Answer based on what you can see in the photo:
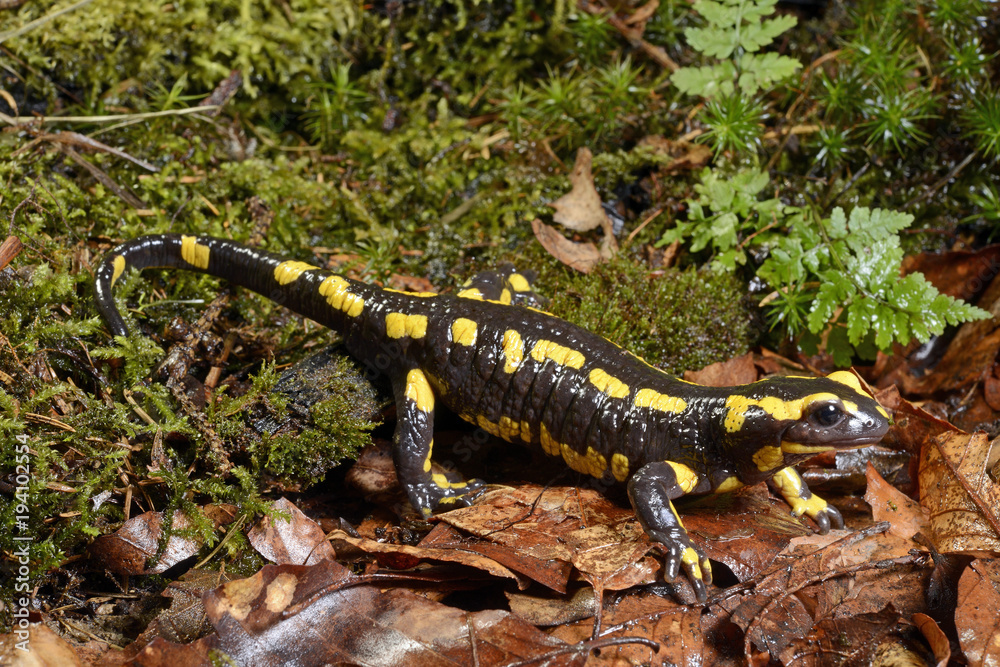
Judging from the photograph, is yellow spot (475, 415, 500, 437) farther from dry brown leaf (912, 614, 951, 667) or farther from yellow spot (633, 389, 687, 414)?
dry brown leaf (912, 614, 951, 667)

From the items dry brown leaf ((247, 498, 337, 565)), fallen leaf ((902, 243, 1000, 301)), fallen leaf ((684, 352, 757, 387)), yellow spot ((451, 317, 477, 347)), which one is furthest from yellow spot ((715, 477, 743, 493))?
fallen leaf ((902, 243, 1000, 301))

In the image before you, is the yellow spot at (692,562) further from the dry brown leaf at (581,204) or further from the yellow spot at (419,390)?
the dry brown leaf at (581,204)

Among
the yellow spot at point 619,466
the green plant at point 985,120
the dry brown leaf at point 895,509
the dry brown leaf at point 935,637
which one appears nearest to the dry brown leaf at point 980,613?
the dry brown leaf at point 935,637

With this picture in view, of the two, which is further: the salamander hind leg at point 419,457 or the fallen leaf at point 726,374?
the fallen leaf at point 726,374

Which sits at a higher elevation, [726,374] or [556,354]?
[556,354]

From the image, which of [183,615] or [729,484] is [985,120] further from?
[183,615]

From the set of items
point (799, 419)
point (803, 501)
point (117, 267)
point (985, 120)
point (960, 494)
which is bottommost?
point (803, 501)

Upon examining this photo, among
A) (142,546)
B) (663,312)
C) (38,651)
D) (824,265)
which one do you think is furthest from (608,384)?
(38,651)
